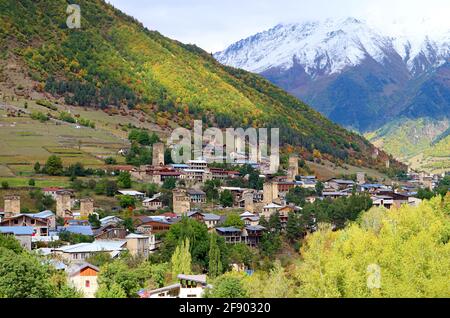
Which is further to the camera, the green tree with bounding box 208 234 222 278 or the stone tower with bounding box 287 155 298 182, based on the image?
the stone tower with bounding box 287 155 298 182

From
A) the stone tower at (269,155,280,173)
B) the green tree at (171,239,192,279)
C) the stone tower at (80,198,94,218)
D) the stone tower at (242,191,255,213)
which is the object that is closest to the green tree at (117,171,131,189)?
the stone tower at (80,198,94,218)

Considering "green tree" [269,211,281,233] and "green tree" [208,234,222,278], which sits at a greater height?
"green tree" [269,211,281,233]

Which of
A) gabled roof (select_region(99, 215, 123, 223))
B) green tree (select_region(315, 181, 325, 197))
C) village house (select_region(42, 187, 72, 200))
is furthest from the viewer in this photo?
green tree (select_region(315, 181, 325, 197))

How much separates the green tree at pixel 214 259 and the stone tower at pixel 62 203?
16530 millimetres

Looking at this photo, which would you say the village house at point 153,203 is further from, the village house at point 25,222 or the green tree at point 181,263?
the green tree at point 181,263

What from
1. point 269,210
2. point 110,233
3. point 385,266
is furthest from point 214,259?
point 269,210

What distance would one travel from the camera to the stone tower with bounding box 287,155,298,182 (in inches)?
3627

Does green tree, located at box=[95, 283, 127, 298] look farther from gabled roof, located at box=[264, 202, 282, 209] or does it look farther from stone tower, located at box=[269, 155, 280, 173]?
stone tower, located at box=[269, 155, 280, 173]

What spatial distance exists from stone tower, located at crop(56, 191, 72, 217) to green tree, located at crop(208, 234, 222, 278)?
54.2 ft

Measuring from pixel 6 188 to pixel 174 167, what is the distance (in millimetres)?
20461

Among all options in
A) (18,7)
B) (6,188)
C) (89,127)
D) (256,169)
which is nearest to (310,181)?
(256,169)

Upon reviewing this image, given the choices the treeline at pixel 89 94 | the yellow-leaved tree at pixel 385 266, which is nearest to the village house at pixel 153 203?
the yellow-leaved tree at pixel 385 266
